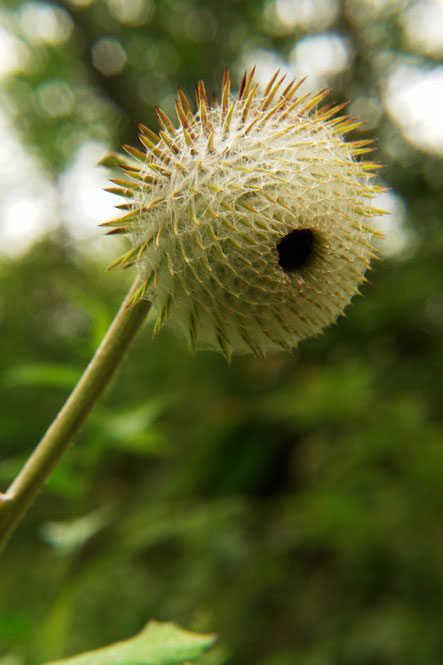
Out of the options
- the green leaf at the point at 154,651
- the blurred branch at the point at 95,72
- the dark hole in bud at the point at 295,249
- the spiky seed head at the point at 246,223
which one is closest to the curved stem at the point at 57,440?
the spiky seed head at the point at 246,223

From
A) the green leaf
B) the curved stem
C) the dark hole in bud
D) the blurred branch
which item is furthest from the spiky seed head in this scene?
the blurred branch

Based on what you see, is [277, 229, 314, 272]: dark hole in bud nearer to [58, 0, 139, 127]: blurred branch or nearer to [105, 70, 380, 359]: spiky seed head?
[105, 70, 380, 359]: spiky seed head

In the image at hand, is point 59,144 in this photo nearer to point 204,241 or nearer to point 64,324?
point 64,324

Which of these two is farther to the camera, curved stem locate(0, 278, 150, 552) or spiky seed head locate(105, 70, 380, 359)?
spiky seed head locate(105, 70, 380, 359)

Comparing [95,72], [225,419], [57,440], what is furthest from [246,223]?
[95,72]

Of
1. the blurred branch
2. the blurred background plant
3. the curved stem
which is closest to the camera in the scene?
the curved stem

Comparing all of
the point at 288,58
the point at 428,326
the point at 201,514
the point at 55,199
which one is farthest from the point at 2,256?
the point at 201,514
